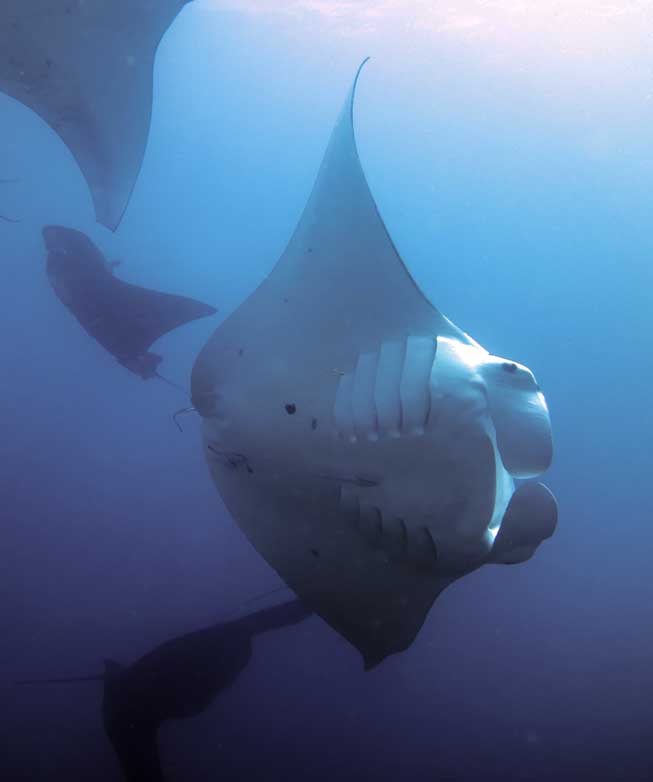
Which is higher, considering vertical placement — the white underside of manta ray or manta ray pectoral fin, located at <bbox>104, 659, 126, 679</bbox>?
the white underside of manta ray

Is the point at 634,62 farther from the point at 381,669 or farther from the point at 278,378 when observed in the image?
the point at 381,669

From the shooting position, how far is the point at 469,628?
1398 cm

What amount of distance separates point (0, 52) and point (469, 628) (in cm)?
1436

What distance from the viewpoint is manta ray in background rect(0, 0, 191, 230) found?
9.75ft

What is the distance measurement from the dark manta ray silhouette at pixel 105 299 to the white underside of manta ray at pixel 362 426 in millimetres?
2617

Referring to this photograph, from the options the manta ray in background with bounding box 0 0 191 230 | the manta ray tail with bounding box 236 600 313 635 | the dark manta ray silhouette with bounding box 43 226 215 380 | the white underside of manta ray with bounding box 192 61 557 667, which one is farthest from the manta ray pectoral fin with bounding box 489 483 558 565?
the dark manta ray silhouette with bounding box 43 226 215 380

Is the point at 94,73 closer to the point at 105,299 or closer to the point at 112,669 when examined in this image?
the point at 105,299

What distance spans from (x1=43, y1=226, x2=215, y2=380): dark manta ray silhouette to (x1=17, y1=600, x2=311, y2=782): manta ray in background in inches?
105

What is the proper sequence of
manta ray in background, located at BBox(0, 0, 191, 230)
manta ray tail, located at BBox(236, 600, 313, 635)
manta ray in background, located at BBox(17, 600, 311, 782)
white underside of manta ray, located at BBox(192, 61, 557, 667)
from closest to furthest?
white underside of manta ray, located at BBox(192, 61, 557, 667)
manta ray in background, located at BBox(0, 0, 191, 230)
manta ray tail, located at BBox(236, 600, 313, 635)
manta ray in background, located at BBox(17, 600, 311, 782)

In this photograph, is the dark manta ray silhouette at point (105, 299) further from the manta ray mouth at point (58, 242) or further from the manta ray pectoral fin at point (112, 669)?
the manta ray pectoral fin at point (112, 669)

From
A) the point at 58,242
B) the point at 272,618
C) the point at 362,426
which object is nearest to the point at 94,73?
the point at 58,242

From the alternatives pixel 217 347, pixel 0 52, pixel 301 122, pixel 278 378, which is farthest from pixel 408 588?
pixel 301 122

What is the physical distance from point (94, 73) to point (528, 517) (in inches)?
129

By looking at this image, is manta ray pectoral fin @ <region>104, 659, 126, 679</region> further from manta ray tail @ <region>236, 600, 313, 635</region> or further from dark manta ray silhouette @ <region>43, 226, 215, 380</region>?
dark manta ray silhouette @ <region>43, 226, 215, 380</region>
